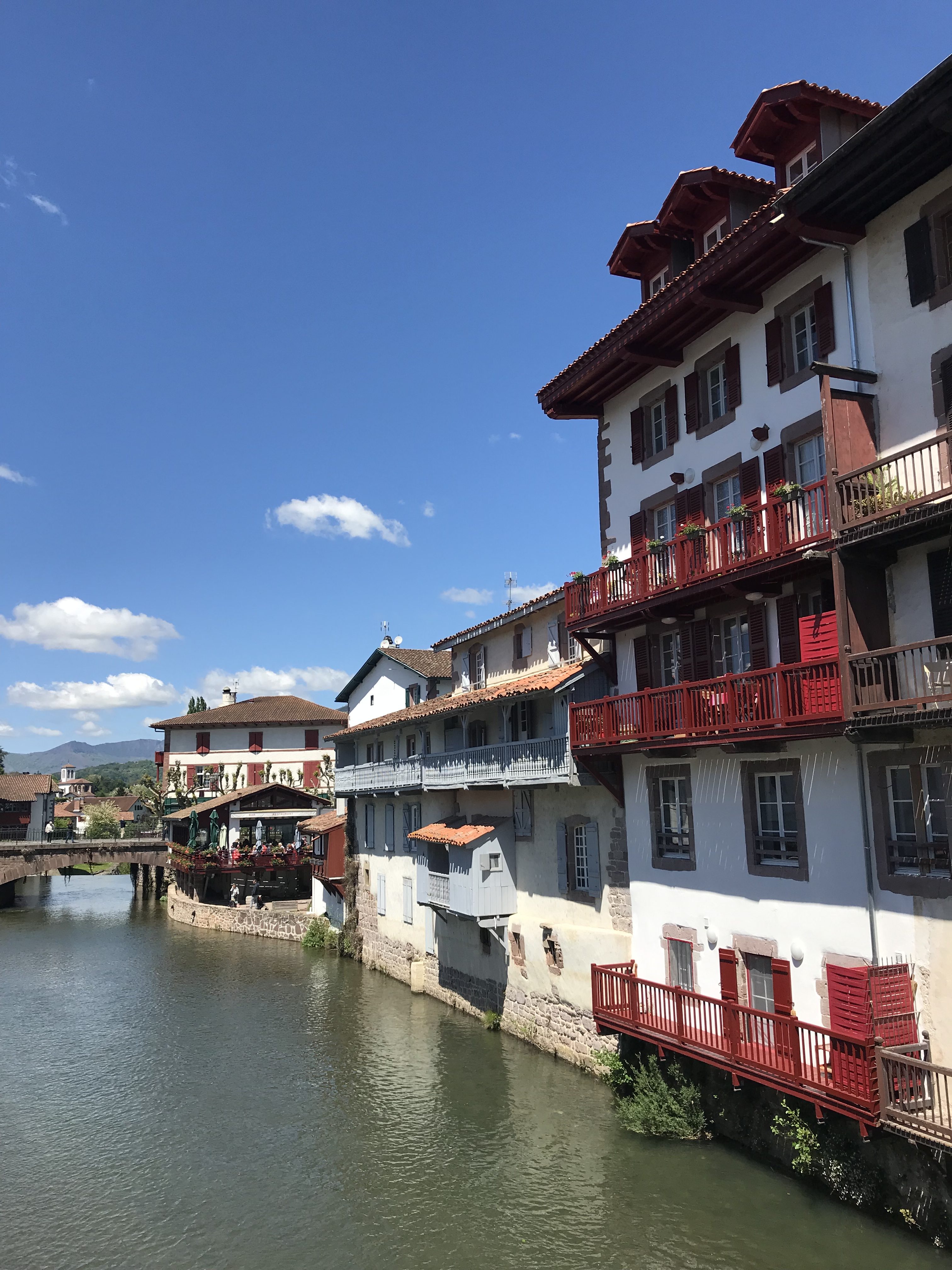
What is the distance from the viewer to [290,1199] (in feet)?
55.7

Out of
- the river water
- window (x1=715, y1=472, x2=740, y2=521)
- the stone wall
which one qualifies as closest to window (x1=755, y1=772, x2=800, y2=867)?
window (x1=715, y1=472, x2=740, y2=521)

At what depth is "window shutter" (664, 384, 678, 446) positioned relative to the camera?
20.0 metres

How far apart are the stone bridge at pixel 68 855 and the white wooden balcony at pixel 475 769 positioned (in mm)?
31913

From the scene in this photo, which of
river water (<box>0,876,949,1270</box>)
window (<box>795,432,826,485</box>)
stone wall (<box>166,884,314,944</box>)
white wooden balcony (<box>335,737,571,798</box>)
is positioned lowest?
river water (<box>0,876,949,1270</box>)

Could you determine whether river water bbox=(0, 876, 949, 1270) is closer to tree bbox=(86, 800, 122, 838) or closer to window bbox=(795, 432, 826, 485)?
window bbox=(795, 432, 826, 485)

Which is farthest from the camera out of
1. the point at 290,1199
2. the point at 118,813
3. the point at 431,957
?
the point at 118,813

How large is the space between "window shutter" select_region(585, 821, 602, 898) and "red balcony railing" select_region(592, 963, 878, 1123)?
228 centimetres

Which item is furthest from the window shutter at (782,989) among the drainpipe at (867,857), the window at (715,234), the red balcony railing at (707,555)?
the window at (715,234)

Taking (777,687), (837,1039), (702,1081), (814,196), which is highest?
(814,196)

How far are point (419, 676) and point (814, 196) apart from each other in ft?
87.1

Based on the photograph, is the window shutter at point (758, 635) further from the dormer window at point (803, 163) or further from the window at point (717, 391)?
the dormer window at point (803, 163)

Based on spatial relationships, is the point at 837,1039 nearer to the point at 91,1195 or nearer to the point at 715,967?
the point at 715,967

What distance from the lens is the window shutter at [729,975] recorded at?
668 inches

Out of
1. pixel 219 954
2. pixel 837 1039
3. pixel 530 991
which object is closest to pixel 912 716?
pixel 837 1039
